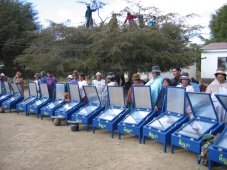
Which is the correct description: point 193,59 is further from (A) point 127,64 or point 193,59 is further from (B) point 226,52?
(B) point 226,52

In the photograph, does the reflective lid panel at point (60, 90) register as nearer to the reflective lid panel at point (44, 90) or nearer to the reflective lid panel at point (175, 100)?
the reflective lid panel at point (44, 90)

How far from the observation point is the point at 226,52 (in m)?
35.3

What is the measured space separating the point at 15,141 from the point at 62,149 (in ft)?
5.57

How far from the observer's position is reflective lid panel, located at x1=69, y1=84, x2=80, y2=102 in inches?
480

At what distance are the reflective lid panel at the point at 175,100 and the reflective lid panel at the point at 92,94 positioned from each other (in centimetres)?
292

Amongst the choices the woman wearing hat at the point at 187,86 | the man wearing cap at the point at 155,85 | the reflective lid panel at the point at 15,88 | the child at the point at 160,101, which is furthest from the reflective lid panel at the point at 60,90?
the woman wearing hat at the point at 187,86

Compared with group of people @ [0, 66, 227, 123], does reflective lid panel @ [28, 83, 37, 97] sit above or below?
below

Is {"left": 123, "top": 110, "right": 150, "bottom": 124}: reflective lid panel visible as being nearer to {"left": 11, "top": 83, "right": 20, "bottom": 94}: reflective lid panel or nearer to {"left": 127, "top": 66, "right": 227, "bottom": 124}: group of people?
{"left": 127, "top": 66, "right": 227, "bottom": 124}: group of people

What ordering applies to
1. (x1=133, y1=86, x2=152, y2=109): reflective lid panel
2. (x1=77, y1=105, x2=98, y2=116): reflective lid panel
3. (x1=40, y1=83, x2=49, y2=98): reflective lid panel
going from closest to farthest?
(x1=133, y1=86, x2=152, y2=109): reflective lid panel
(x1=77, y1=105, x2=98, y2=116): reflective lid panel
(x1=40, y1=83, x2=49, y2=98): reflective lid panel

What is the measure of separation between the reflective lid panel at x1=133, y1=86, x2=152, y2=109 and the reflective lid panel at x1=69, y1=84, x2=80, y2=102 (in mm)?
2843

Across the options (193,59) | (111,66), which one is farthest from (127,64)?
(193,59)

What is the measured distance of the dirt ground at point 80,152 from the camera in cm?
732

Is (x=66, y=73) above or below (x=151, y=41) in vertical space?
below

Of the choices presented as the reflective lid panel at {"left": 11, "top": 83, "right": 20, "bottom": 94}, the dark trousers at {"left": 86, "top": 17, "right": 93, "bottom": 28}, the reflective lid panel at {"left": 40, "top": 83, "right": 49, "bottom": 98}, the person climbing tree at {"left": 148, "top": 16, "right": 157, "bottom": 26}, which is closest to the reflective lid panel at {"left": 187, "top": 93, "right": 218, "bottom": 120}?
the reflective lid panel at {"left": 40, "top": 83, "right": 49, "bottom": 98}
